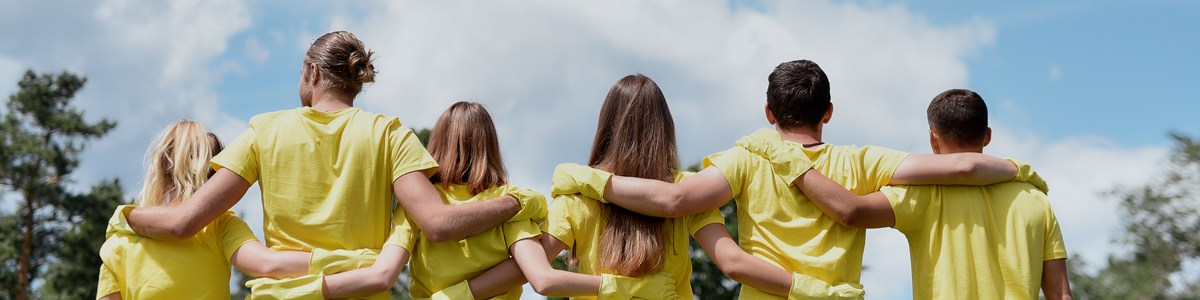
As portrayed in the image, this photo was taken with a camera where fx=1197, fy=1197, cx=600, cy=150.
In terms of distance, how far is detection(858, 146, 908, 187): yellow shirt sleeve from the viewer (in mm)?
5688

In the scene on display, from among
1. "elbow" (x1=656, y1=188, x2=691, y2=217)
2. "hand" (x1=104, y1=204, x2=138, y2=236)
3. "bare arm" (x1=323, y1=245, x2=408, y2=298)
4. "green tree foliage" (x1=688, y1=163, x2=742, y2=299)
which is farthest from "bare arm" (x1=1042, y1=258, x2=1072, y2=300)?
"green tree foliage" (x1=688, y1=163, x2=742, y2=299)

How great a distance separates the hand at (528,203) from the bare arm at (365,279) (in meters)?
0.59

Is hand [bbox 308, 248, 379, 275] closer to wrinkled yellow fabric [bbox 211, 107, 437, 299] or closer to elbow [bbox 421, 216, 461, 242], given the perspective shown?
wrinkled yellow fabric [bbox 211, 107, 437, 299]

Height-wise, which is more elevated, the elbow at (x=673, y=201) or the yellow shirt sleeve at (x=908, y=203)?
the elbow at (x=673, y=201)

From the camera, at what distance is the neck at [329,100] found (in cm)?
573

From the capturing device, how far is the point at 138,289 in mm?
5816

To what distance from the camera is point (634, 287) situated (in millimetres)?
5551

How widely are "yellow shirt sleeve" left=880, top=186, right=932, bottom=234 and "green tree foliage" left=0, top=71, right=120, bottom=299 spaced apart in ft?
72.9

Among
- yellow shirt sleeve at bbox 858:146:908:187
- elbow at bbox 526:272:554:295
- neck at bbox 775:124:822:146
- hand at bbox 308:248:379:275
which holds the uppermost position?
neck at bbox 775:124:822:146

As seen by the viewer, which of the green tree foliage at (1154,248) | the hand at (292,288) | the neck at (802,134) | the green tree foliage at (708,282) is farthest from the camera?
the green tree foliage at (708,282)

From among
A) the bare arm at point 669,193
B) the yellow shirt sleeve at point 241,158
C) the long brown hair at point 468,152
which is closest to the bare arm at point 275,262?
the yellow shirt sleeve at point 241,158

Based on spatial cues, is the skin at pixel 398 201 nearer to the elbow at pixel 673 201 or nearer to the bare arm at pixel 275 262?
the bare arm at pixel 275 262

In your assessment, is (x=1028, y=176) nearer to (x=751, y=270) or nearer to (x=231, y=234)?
(x=751, y=270)

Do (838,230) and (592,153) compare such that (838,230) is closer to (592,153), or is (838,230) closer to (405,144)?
(592,153)
